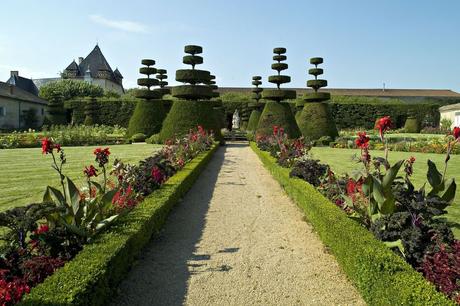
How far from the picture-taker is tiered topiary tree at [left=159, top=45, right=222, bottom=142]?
65.4ft

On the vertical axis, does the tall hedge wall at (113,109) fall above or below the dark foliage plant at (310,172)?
above

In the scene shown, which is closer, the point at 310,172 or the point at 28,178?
the point at 310,172

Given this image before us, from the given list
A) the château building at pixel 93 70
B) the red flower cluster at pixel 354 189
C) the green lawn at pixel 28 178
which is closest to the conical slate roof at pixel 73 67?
the château building at pixel 93 70

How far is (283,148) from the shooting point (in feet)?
34.0

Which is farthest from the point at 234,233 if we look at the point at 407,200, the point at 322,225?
the point at 407,200

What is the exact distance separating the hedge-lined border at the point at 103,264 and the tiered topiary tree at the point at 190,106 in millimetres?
14396

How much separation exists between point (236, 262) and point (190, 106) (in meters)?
16.8

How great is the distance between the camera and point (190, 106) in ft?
67.2

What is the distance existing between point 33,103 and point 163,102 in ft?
66.2

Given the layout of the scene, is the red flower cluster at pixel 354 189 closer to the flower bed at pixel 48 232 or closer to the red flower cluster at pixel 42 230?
the flower bed at pixel 48 232

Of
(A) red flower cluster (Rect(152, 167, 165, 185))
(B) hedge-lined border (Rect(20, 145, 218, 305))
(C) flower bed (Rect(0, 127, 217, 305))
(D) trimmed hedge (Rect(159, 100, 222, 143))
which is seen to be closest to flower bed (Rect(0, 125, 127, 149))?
(D) trimmed hedge (Rect(159, 100, 222, 143))

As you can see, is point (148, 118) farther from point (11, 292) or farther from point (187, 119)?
point (11, 292)

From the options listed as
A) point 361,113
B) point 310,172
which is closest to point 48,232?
point 310,172

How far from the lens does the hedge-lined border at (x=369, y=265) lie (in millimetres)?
2533
